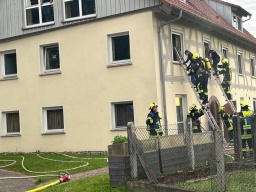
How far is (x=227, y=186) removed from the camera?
26.7 feet

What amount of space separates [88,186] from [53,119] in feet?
32.6

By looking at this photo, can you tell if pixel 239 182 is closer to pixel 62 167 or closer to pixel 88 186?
pixel 88 186

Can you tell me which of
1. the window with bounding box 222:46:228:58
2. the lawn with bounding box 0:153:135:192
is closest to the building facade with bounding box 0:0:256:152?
the lawn with bounding box 0:153:135:192

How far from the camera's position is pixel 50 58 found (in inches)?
789

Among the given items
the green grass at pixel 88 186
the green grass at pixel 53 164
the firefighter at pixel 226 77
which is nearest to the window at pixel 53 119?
the green grass at pixel 53 164

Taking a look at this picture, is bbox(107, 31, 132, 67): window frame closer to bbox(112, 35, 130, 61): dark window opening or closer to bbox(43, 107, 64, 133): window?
bbox(112, 35, 130, 61): dark window opening

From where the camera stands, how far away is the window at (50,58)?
65.1ft

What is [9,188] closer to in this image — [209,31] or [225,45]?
[209,31]

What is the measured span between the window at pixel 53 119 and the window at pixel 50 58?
1577 mm

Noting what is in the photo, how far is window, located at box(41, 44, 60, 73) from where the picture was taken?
19.8m

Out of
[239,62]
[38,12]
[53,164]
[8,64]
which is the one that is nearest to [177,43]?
[38,12]

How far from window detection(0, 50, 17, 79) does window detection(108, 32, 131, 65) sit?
15.9 ft

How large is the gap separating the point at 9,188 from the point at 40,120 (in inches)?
332

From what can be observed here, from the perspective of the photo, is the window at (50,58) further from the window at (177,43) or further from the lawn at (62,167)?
the window at (177,43)
